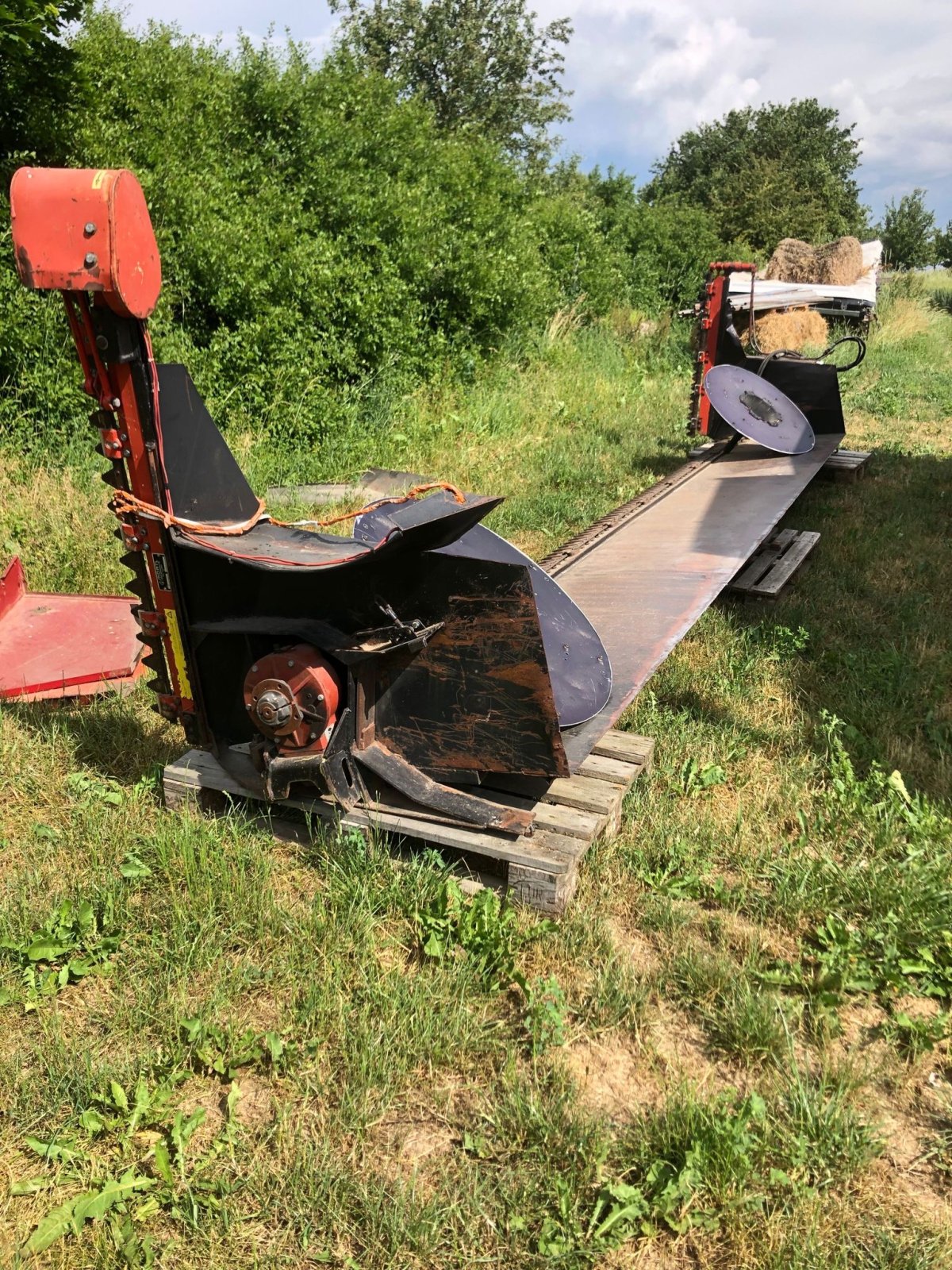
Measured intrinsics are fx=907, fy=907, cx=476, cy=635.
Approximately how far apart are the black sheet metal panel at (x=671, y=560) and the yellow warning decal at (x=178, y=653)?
51.2 inches

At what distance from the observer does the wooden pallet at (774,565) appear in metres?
5.08

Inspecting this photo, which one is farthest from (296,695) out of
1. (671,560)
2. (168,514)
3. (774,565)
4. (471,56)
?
(471,56)

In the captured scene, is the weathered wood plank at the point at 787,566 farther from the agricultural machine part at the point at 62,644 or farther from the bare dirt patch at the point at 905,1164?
the agricultural machine part at the point at 62,644

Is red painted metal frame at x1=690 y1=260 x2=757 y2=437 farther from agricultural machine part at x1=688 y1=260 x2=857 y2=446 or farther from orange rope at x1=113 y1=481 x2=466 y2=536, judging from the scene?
orange rope at x1=113 y1=481 x2=466 y2=536

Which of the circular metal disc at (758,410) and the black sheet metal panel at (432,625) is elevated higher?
the circular metal disc at (758,410)

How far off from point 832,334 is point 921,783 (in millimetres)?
13601

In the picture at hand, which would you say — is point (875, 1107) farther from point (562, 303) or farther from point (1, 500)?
point (562, 303)

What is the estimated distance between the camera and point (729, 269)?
7594mm

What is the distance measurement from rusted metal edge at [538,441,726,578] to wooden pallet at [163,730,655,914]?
1244 mm

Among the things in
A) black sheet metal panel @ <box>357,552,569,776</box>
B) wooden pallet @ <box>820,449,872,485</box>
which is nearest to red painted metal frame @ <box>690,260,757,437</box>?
wooden pallet @ <box>820,449,872,485</box>

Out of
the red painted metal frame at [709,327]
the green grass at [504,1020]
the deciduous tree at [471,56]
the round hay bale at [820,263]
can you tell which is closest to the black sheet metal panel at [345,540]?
the green grass at [504,1020]

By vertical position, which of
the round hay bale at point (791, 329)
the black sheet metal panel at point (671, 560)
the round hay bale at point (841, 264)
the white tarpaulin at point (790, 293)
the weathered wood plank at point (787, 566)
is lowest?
the weathered wood plank at point (787, 566)

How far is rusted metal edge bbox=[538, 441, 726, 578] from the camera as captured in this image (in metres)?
4.97

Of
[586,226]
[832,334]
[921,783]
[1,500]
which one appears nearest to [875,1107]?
[921,783]
